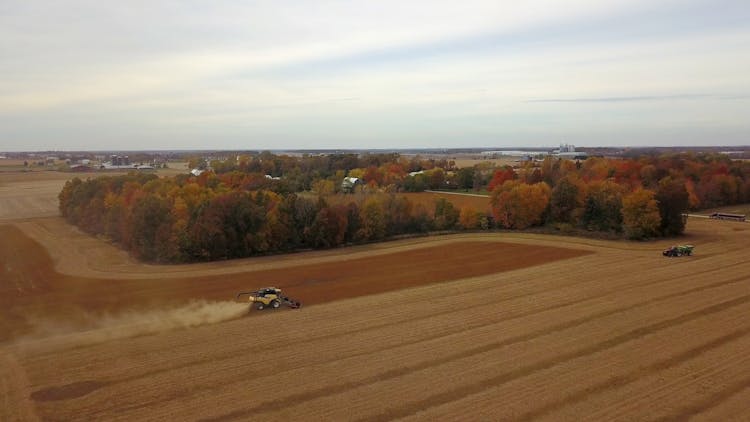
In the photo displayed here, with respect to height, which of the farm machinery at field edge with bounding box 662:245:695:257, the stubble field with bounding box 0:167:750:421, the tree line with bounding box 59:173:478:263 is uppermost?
the tree line with bounding box 59:173:478:263

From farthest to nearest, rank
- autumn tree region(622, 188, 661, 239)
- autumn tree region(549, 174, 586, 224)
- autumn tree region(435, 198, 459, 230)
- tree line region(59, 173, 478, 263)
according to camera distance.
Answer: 1. autumn tree region(549, 174, 586, 224)
2. autumn tree region(435, 198, 459, 230)
3. autumn tree region(622, 188, 661, 239)
4. tree line region(59, 173, 478, 263)

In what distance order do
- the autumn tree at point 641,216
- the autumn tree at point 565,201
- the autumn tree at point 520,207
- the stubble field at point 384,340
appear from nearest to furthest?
the stubble field at point 384,340, the autumn tree at point 641,216, the autumn tree at point 565,201, the autumn tree at point 520,207

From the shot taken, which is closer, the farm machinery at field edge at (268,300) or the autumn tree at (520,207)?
the farm machinery at field edge at (268,300)

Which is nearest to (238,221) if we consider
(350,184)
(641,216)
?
(641,216)

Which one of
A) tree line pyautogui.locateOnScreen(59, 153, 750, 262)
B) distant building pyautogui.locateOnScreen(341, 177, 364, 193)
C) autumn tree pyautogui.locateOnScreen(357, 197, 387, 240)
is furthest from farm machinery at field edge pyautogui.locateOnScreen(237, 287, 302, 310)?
distant building pyautogui.locateOnScreen(341, 177, 364, 193)

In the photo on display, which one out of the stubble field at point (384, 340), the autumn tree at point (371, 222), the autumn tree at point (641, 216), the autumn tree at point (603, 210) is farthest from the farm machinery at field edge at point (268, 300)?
the autumn tree at point (603, 210)

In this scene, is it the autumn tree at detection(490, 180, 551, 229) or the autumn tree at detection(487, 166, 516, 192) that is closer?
the autumn tree at detection(490, 180, 551, 229)

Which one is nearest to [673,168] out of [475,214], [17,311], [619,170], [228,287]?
[619,170]

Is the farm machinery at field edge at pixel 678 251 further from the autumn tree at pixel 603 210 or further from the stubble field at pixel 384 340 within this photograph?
the autumn tree at pixel 603 210

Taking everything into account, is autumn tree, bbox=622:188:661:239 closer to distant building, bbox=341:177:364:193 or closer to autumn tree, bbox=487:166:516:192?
autumn tree, bbox=487:166:516:192
